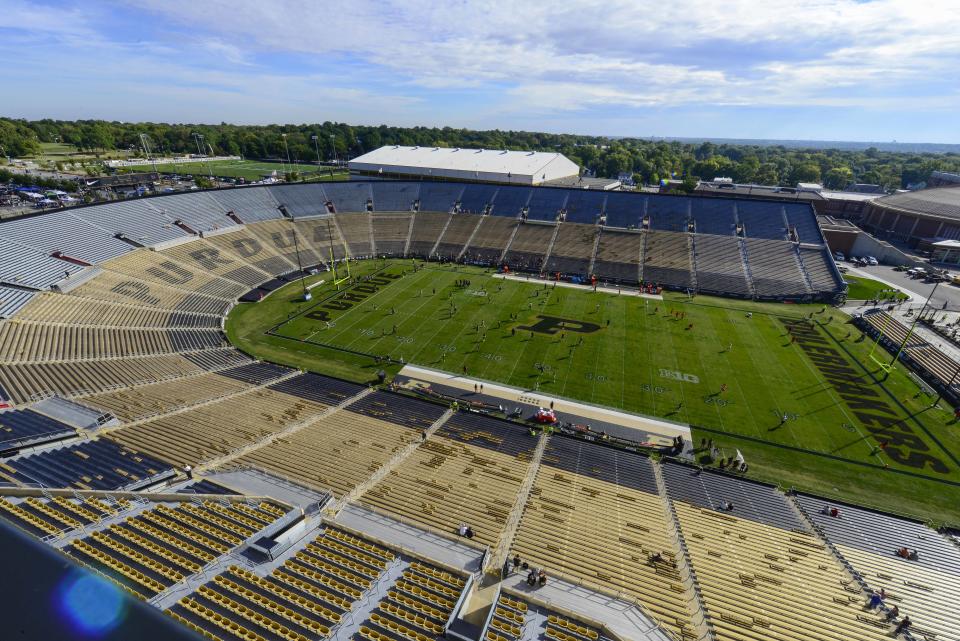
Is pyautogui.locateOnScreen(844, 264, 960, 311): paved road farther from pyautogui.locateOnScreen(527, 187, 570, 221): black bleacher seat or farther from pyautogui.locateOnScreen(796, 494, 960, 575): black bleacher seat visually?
pyautogui.locateOnScreen(527, 187, 570, 221): black bleacher seat

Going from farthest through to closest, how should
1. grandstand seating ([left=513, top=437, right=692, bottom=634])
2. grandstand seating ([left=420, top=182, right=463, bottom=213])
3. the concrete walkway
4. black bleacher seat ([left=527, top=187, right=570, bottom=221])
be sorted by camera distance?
1. grandstand seating ([left=420, top=182, right=463, bottom=213])
2. black bleacher seat ([left=527, top=187, right=570, bottom=221])
3. the concrete walkway
4. grandstand seating ([left=513, top=437, right=692, bottom=634])

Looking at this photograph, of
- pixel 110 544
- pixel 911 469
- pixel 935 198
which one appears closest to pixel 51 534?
pixel 110 544

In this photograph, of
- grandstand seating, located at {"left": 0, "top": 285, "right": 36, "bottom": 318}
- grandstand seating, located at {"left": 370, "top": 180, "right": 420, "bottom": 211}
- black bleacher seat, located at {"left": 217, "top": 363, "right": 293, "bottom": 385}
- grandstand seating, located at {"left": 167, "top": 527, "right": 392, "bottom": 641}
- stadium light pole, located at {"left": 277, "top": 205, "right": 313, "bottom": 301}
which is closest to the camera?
grandstand seating, located at {"left": 167, "top": 527, "right": 392, "bottom": 641}

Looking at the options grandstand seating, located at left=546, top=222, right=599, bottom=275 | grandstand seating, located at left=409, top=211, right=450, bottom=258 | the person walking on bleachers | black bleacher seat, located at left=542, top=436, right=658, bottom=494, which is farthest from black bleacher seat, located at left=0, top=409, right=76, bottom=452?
grandstand seating, located at left=546, top=222, right=599, bottom=275

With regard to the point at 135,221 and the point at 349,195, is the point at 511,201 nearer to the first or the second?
the point at 349,195

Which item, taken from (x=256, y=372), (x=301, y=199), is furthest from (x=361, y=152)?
(x=256, y=372)

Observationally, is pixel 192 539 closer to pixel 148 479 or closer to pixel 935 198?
pixel 148 479

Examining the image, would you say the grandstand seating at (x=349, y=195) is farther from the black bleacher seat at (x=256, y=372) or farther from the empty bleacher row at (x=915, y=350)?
the empty bleacher row at (x=915, y=350)
